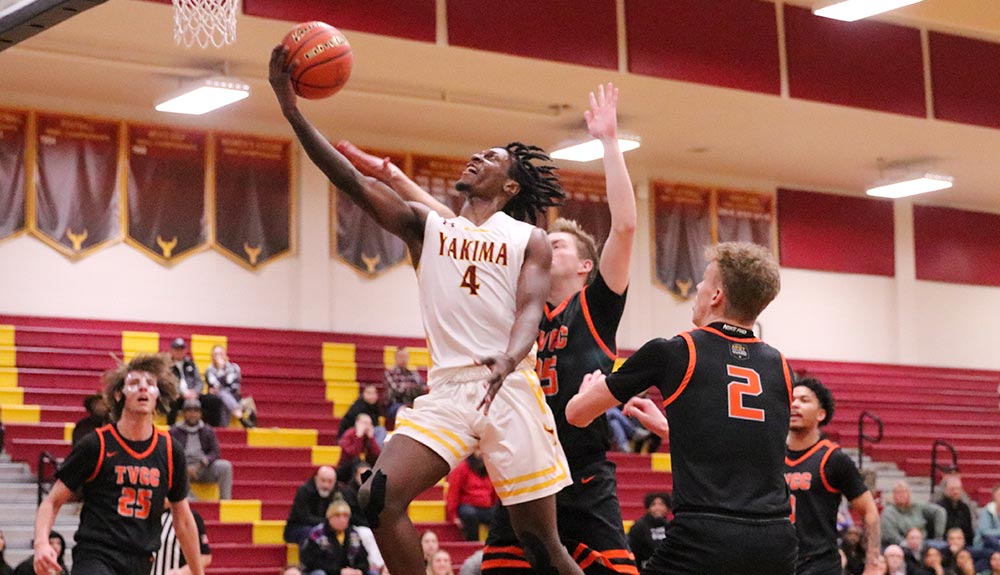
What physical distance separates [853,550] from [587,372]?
811 centimetres

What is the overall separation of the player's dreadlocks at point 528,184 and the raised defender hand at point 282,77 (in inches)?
32.9

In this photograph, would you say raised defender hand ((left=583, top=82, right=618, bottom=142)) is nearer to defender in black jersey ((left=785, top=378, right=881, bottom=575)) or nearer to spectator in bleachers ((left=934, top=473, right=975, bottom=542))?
defender in black jersey ((left=785, top=378, right=881, bottom=575))

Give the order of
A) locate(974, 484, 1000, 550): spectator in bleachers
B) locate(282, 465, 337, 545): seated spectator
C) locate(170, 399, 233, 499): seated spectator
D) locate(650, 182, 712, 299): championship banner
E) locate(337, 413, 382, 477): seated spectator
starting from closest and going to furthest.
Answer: locate(282, 465, 337, 545): seated spectator, locate(170, 399, 233, 499): seated spectator, locate(337, 413, 382, 477): seated spectator, locate(974, 484, 1000, 550): spectator in bleachers, locate(650, 182, 712, 299): championship banner

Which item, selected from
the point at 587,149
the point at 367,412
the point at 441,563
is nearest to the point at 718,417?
the point at 441,563

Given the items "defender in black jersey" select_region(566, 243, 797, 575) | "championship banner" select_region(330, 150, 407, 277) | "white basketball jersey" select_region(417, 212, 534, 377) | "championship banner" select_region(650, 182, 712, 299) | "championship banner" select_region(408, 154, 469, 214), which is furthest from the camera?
"championship banner" select_region(650, 182, 712, 299)

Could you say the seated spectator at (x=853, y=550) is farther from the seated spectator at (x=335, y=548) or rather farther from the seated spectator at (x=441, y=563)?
the seated spectator at (x=335, y=548)

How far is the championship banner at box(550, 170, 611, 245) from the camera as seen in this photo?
1898 centimetres

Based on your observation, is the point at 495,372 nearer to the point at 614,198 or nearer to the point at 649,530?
the point at 614,198

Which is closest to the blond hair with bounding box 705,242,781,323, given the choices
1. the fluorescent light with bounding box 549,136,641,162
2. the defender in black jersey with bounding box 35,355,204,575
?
the defender in black jersey with bounding box 35,355,204,575

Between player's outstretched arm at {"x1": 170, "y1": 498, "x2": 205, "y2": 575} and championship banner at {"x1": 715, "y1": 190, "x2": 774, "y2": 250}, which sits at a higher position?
championship banner at {"x1": 715, "y1": 190, "x2": 774, "y2": 250}

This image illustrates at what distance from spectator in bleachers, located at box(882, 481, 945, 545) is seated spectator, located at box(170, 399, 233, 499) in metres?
6.90

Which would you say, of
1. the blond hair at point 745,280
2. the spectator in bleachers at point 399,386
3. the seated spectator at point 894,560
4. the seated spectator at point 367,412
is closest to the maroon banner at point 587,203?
the spectator in bleachers at point 399,386

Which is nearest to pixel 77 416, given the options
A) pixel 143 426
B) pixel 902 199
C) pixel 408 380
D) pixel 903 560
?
pixel 408 380

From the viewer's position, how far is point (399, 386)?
15.2 metres
